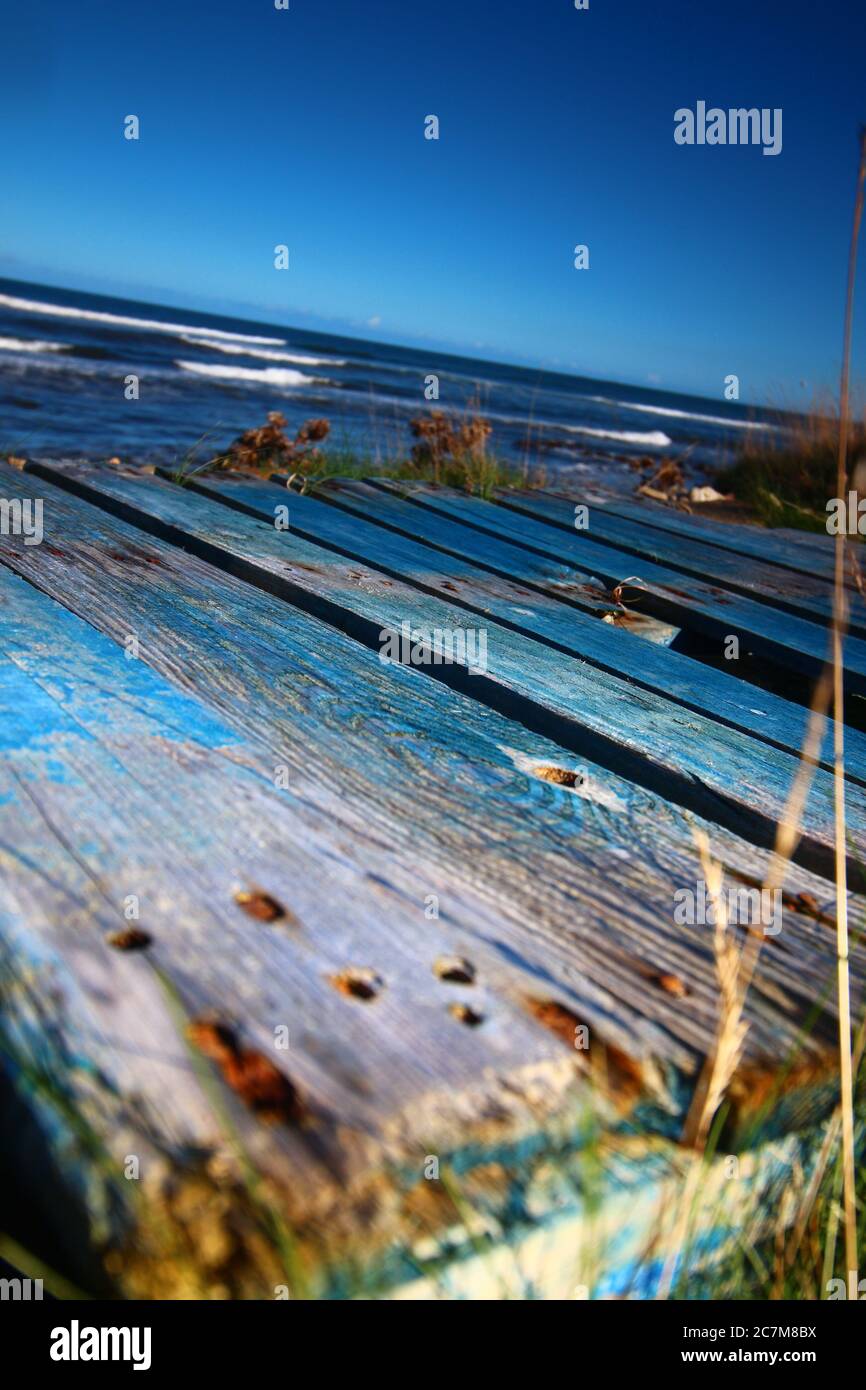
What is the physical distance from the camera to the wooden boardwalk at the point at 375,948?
0.49 metres

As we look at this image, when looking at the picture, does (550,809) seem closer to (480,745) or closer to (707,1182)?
(480,745)

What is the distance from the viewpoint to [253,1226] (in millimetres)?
462

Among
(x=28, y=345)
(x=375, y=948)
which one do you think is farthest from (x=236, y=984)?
(x=28, y=345)

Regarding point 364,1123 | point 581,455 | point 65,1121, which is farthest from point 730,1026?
point 581,455

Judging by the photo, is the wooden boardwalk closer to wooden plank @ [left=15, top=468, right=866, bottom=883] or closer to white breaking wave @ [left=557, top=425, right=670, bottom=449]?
wooden plank @ [left=15, top=468, right=866, bottom=883]

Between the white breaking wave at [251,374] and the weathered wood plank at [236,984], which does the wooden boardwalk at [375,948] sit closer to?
the weathered wood plank at [236,984]

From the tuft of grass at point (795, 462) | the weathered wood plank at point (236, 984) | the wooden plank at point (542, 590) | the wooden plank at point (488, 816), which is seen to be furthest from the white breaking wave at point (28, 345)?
the weathered wood plank at point (236, 984)

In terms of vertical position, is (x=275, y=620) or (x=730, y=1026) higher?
(x=275, y=620)

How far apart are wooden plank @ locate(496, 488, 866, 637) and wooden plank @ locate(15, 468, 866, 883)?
101 cm

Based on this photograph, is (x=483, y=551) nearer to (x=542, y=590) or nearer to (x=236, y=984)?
(x=542, y=590)

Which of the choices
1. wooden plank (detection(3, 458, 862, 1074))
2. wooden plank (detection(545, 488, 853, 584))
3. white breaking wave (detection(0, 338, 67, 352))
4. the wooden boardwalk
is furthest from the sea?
the wooden boardwalk

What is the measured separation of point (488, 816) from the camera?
3.07 ft

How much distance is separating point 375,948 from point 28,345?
23006 mm
